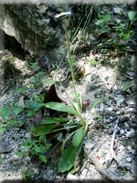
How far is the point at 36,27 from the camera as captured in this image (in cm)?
212

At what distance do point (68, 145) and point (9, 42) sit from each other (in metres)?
1.94

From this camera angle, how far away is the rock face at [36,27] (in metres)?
2.09

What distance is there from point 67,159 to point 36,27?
176 cm

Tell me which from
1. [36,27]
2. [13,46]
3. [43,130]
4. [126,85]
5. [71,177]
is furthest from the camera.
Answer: [13,46]

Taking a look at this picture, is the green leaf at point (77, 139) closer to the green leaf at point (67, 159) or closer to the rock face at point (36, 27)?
the green leaf at point (67, 159)

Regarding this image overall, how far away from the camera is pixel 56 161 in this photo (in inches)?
49.4

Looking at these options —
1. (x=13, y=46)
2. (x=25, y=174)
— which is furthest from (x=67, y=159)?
(x=13, y=46)

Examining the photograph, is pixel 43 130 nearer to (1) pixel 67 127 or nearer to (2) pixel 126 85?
(1) pixel 67 127

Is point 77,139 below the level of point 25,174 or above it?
above

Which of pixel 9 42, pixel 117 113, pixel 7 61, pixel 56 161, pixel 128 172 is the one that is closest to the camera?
pixel 128 172

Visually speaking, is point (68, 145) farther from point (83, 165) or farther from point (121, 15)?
point (121, 15)

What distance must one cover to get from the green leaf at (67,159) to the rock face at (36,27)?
54.6 inches

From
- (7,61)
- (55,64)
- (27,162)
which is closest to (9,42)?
(7,61)

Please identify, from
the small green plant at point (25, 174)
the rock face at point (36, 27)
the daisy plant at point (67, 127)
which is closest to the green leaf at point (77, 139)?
the daisy plant at point (67, 127)
